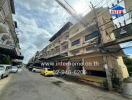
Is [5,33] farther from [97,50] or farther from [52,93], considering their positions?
[52,93]

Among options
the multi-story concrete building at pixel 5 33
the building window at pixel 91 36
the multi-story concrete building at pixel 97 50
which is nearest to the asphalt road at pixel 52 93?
the multi-story concrete building at pixel 97 50

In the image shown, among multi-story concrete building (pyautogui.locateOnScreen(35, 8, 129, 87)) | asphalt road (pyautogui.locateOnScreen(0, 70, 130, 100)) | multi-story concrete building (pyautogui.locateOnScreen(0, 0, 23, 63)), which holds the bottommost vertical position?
asphalt road (pyautogui.locateOnScreen(0, 70, 130, 100))

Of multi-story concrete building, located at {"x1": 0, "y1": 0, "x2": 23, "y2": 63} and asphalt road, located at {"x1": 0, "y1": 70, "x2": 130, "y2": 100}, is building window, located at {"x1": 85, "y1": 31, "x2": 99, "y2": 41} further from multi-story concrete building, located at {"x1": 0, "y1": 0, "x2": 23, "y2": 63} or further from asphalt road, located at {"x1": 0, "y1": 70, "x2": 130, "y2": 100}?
multi-story concrete building, located at {"x1": 0, "y1": 0, "x2": 23, "y2": 63}

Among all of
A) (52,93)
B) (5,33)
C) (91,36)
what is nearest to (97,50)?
(91,36)

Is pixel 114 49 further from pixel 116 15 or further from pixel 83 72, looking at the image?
pixel 83 72

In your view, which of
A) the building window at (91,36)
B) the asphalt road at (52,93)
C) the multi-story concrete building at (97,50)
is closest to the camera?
the asphalt road at (52,93)

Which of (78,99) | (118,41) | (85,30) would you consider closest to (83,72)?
(85,30)

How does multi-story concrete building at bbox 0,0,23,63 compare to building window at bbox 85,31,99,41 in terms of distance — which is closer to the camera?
building window at bbox 85,31,99,41

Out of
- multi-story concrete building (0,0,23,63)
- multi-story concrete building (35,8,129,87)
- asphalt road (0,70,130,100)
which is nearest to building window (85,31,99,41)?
multi-story concrete building (35,8,129,87)

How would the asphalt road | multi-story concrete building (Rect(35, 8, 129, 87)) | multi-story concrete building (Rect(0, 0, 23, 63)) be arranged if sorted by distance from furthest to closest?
multi-story concrete building (Rect(0, 0, 23, 63)) → multi-story concrete building (Rect(35, 8, 129, 87)) → the asphalt road

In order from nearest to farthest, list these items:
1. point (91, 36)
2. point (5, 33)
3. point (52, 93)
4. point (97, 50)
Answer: point (52, 93) < point (97, 50) < point (91, 36) < point (5, 33)

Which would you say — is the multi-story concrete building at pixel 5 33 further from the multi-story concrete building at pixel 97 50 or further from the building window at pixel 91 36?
the building window at pixel 91 36

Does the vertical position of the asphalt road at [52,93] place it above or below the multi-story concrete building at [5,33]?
below

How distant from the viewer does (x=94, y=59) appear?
23.5m
